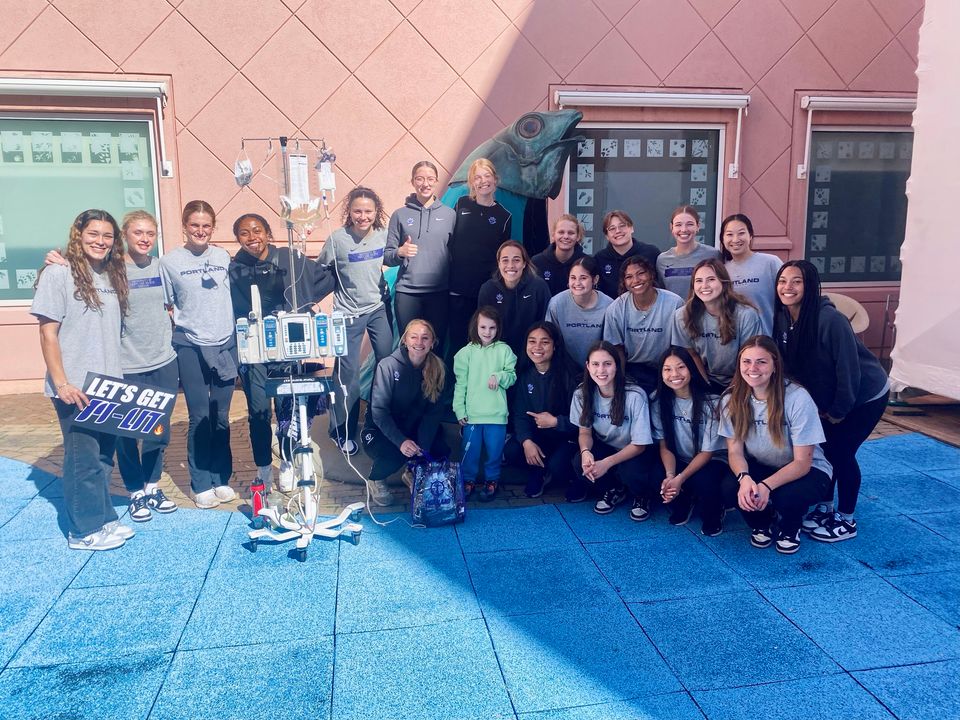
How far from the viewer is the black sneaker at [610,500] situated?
4.96 m

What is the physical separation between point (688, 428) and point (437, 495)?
5.25 ft

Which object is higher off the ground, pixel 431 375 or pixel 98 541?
pixel 431 375

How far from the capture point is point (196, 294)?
4777mm

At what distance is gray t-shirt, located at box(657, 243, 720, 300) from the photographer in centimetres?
539

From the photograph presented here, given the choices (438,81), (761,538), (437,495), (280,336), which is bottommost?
(761,538)

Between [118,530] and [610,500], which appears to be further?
[610,500]

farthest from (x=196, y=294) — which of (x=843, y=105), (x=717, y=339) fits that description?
(x=843, y=105)

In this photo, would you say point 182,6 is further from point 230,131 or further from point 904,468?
point 904,468

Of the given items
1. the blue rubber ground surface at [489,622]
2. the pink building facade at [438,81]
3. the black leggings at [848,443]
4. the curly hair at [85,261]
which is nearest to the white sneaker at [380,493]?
the blue rubber ground surface at [489,622]

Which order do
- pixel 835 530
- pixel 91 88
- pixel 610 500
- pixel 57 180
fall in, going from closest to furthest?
1. pixel 835 530
2. pixel 610 500
3. pixel 91 88
4. pixel 57 180

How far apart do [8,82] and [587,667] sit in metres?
7.86

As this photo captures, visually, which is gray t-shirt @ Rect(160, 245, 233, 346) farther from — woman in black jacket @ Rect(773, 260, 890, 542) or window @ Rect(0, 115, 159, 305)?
window @ Rect(0, 115, 159, 305)

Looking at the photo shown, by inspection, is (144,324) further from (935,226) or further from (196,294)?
(935,226)

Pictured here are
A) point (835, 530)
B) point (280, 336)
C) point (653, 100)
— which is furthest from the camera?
point (653, 100)
